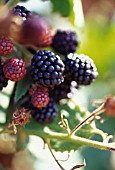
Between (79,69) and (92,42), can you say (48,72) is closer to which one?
(79,69)

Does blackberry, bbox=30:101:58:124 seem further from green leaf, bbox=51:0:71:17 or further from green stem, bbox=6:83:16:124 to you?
green leaf, bbox=51:0:71:17

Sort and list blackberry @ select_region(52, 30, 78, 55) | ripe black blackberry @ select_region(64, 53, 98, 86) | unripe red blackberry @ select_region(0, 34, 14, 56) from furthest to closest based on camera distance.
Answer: blackberry @ select_region(52, 30, 78, 55) < ripe black blackberry @ select_region(64, 53, 98, 86) < unripe red blackberry @ select_region(0, 34, 14, 56)

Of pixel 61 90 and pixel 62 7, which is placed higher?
pixel 62 7

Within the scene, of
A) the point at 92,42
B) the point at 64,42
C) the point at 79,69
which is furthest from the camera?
the point at 92,42

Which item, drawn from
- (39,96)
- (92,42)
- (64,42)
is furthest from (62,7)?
(92,42)

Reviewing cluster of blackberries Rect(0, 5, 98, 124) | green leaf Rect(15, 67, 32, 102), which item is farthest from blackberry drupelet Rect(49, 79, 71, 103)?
green leaf Rect(15, 67, 32, 102)

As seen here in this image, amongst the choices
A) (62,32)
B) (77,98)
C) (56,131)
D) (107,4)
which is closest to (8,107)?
(56,131)
